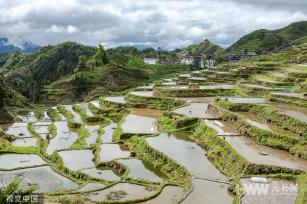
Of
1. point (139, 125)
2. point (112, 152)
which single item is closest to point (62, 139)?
point (139, 125)

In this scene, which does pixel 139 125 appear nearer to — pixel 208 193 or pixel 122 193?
pixel 122 193

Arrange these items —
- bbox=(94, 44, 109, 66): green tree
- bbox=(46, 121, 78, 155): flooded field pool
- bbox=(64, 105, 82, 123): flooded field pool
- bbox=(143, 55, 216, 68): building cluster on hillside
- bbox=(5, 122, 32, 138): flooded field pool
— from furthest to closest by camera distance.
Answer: bbox=(143, 55, 216, 68): building cluster on hillside
bbox=(94, 44, 109, 66): green tree
bbox=(64, 105, 82, 123): flooded field pool
bbox=(5, 122, 32, 138): flooded field pool
bbox=(46, 121, 78, 155): flooded field pool

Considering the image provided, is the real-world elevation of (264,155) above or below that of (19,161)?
above

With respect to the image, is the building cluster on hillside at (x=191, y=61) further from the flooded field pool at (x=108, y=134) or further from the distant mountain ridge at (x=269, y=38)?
the flooded field pool at (x=108, y=134)

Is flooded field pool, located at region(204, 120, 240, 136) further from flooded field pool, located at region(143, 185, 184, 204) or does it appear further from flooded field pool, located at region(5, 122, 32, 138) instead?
flooded field pool, located at region(5, 122, 32, 138)

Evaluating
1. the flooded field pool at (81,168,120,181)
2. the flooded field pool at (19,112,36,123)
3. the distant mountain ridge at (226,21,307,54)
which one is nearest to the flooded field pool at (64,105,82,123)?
the flooded field pool at (19,112,36,123)
